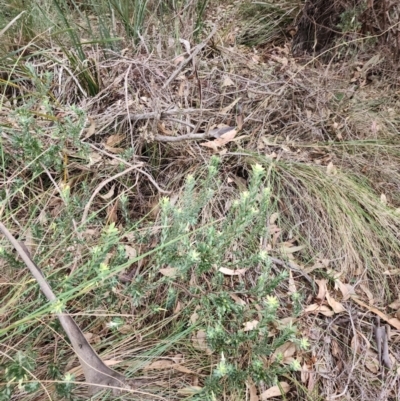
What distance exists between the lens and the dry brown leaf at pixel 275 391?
120 cm

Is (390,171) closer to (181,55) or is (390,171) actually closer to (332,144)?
(332,144)

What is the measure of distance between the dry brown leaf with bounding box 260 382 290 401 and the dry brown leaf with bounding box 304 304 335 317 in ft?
0.87

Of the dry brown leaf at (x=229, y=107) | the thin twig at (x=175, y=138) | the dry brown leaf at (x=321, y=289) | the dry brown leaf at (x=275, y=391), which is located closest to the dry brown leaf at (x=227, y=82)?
the dry brown leaf at (x=229, y=107)

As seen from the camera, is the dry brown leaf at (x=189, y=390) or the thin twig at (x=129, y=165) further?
the thin twig at (x=129, y=165)

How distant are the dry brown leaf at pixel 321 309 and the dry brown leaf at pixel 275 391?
10.5 inches

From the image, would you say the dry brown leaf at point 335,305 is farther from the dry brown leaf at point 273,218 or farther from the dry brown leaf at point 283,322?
the dry brown leaf at point 273,218

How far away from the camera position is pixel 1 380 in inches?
41.4

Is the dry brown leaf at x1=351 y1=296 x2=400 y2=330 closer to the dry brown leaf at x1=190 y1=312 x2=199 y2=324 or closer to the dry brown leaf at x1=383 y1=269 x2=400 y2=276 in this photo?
the dry brown leaf at x1=383 y1=269 x2=400 y2=276

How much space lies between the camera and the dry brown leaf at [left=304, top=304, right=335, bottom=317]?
4.64ft

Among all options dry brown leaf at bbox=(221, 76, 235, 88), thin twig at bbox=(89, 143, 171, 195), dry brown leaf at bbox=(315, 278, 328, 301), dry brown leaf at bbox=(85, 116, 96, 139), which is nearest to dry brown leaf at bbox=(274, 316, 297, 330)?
dry brown leaf at bbox=(315, 278, 328, 301)

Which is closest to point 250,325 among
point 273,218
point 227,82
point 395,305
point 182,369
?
point 182,369

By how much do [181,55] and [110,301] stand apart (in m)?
1.32

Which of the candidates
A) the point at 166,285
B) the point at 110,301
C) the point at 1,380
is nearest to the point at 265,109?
the point at 166,285

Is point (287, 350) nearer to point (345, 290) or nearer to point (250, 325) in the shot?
point (250, 325)
